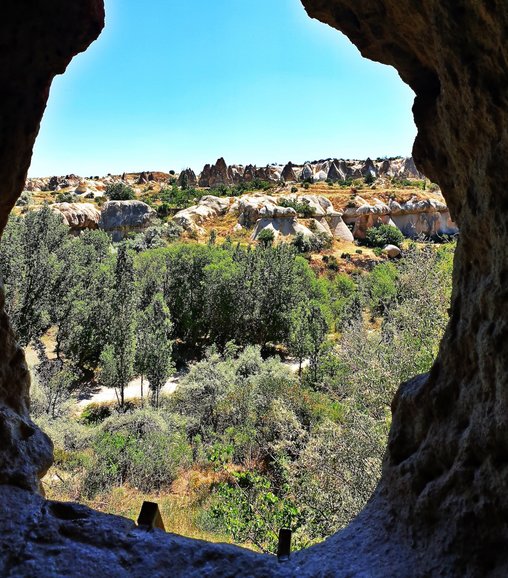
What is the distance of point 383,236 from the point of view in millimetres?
57656

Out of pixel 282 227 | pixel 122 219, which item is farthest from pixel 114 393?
pixel 282 227

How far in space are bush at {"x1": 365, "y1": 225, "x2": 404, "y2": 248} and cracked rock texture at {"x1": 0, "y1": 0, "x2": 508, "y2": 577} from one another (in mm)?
54922

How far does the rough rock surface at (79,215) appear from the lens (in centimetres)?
4869

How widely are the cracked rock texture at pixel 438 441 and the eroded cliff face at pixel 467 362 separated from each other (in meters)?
0.01

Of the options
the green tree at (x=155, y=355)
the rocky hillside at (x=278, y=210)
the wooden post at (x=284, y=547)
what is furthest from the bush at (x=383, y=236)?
the wooden post at (x=284, y=547)

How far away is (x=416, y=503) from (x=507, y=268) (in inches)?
73.4

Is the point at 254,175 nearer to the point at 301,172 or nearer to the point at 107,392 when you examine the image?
the point at 301,172

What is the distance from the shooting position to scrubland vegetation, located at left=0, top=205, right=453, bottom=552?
9633mm

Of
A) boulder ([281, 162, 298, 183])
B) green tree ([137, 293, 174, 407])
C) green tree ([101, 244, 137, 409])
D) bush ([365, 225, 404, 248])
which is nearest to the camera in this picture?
green tree ([137, 293, 174, 407])

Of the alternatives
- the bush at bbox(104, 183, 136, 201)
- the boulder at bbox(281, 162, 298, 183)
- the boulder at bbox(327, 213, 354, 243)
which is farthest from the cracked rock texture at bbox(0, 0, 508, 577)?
the boulder at bbox(281, 162, 298, 183)

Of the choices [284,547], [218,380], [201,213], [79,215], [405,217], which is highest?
[405,217]

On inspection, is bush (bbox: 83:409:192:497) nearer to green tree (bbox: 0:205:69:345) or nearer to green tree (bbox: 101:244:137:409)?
green tree (bbox: 101:244:137:409)

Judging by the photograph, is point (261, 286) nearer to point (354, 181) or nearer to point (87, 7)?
point (87, 7)

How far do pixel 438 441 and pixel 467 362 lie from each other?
661 millimetres
